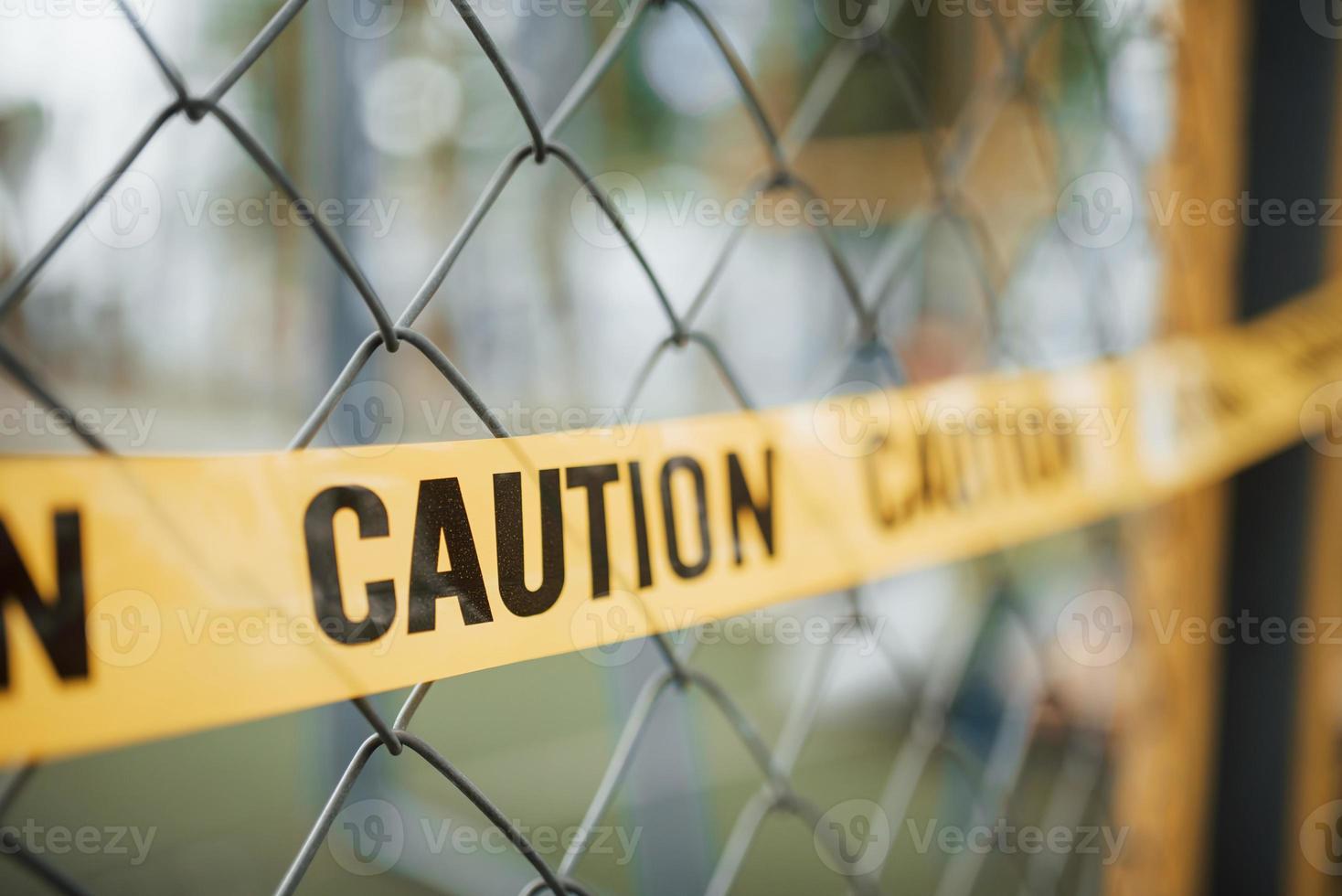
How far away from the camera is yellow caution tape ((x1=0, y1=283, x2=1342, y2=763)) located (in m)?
0.22

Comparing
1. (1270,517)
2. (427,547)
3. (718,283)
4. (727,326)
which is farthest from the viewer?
(727,326)

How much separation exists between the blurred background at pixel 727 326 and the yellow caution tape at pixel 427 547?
0.17ft

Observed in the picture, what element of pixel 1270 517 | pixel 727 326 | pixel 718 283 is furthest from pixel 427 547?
pixel 727 326

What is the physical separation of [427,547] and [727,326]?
3981 millimetres

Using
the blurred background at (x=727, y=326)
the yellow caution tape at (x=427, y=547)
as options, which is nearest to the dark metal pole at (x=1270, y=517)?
the blurred background at (x=727, y=326)

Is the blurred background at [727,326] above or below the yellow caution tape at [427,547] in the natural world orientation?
above

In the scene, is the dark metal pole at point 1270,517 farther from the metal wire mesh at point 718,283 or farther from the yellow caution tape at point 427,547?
the yellow caution tape at point 427,547

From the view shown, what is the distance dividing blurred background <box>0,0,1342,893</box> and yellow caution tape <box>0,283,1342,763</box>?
0.05 meters

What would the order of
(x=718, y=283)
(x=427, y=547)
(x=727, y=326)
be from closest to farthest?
(x=427, y=547), (x=718, y=283), (x=727, y=326)

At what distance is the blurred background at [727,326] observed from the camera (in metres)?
0.73

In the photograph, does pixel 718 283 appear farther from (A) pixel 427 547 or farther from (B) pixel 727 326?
(B) pixel 727 326

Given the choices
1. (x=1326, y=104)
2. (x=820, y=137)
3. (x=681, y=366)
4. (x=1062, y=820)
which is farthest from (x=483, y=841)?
(x=820, y=137)

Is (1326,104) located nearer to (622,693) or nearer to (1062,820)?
(1062,820)

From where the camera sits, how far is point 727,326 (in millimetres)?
4203
